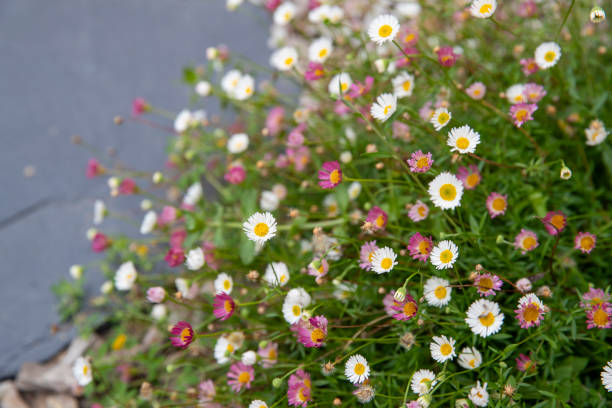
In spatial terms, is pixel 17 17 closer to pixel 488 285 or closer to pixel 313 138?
pixel 313 138

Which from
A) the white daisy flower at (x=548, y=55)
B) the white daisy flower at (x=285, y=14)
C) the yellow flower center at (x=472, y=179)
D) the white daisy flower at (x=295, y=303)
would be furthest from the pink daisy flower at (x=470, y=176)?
the white daisy flower at (x=285, y=14)

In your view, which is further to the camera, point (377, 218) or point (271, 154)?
point (271, 154)

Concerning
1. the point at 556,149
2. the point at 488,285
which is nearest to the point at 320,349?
the point at 488,285

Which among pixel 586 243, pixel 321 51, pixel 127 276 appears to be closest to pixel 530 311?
pixel 586 243

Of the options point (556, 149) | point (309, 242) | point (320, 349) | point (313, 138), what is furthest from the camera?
point (313, 138)

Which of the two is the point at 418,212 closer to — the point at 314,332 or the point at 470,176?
the point at 470,176

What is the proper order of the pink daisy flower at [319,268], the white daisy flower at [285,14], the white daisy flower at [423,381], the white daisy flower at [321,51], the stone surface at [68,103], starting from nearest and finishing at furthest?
the white daisy flower at [423,381], the pink daisy flower at [319,268], the white daisy flower at [321,51], the white daisy flower at [285,14], the stone surface at [68,103]

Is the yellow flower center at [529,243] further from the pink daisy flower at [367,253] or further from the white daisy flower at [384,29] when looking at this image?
the white daisy flower at [384,29]
